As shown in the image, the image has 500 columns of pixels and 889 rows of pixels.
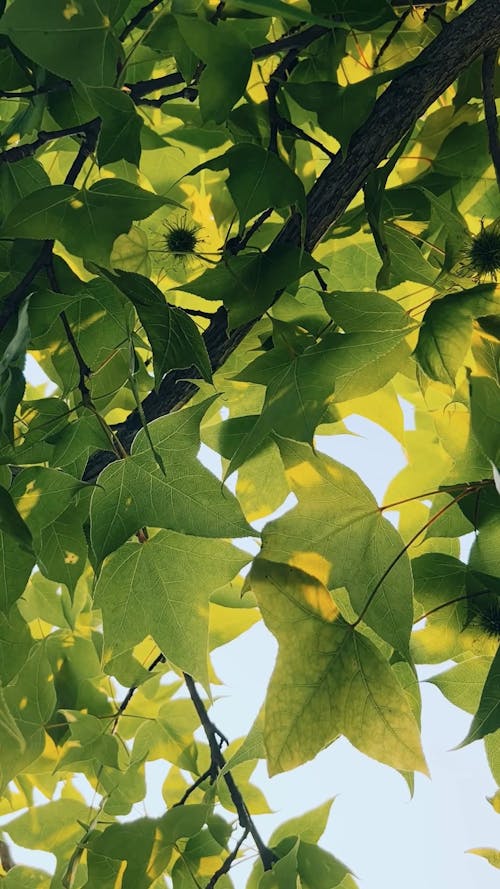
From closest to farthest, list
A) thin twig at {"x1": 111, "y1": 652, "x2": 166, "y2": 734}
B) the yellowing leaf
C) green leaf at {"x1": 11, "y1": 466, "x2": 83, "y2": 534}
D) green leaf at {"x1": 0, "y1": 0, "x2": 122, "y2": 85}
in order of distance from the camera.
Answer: green leaf at {"x1": 0, "y1": 0, "x2": 122, "y2": 85} → green leaf at {"x1": 11, "y1": 466, "x2": 83, "y2": 534} → the yellowing leaf → thin twig at {"x1": 111, "y1": 652, "x2": 166, "y2": 734}

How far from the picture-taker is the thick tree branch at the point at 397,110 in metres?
0.45

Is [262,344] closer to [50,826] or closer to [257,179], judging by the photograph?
[257,179]

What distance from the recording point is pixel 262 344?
0.58 meters

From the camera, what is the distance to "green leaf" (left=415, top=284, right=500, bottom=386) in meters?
0.46

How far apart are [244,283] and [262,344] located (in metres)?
0.10

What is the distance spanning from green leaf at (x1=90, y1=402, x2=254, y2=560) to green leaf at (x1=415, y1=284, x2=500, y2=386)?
13 centimetres

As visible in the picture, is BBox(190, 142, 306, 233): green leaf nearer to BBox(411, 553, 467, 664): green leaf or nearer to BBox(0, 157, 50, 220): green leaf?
BBox(0, 157, 50, 220): green leaf

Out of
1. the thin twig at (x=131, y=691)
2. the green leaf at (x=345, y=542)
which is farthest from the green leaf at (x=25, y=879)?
the green leaf at (x=345, y=542)

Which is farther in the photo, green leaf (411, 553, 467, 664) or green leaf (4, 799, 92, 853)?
green leaf (4, 799, 92, 853)

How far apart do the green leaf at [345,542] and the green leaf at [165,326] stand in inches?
3.7

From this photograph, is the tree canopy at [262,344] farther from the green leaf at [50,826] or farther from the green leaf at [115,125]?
the green leaf at [50,826]

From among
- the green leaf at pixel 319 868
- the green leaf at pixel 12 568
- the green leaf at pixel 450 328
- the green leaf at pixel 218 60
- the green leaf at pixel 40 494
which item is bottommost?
the green leaf at pixel 319 868

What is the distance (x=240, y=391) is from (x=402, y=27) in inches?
10.6

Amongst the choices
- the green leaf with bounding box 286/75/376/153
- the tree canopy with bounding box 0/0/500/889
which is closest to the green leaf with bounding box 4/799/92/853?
the tree canopy with bounding box 0/0/500/889
